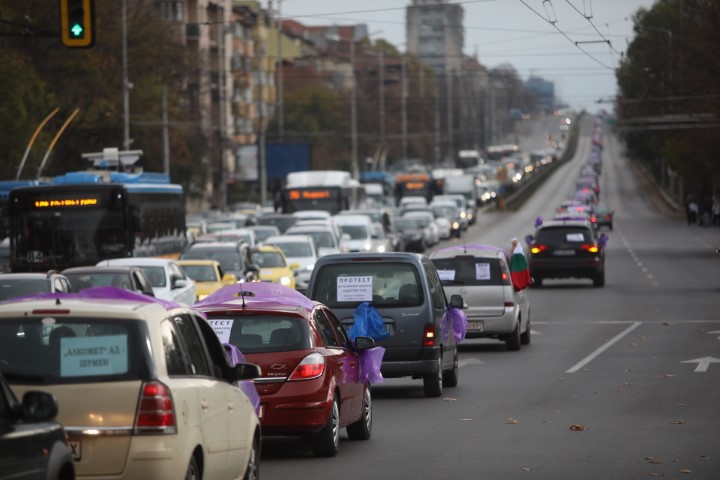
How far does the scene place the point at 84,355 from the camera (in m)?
8.81

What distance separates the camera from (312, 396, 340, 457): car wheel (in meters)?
13.5

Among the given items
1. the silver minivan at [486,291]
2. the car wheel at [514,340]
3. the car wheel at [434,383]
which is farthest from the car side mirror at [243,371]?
the car wheel at [514,340]

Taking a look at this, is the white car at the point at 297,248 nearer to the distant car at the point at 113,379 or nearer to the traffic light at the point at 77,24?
the traffic light at the point at 77,24

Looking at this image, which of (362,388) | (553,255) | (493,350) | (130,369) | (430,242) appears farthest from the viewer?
(430,242)

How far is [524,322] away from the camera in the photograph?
27516mm

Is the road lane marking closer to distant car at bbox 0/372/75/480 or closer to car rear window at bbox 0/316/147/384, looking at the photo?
car rear window at bbox 0/316/147/384

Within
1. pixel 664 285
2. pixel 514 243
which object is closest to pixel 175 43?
pixel 664 285

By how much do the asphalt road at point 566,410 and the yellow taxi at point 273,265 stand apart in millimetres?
5929

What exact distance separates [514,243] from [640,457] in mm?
18065

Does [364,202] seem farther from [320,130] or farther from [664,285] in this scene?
[320,130]

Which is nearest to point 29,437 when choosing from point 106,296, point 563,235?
point 106,296

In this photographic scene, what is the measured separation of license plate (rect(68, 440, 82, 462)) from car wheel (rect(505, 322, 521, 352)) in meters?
17.8

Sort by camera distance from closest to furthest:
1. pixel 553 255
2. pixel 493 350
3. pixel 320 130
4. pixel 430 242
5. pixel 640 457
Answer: pixel 640 457 < pixel 493 350 < pixel 553 255 < pixel 430 242 < pixel 320 130

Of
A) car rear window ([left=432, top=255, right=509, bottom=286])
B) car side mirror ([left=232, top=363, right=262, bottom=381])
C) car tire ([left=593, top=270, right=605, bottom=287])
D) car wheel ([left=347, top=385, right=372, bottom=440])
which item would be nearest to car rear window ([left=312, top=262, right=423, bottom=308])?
car wheel ([left=347, top=385, right=372, bottom=440])
